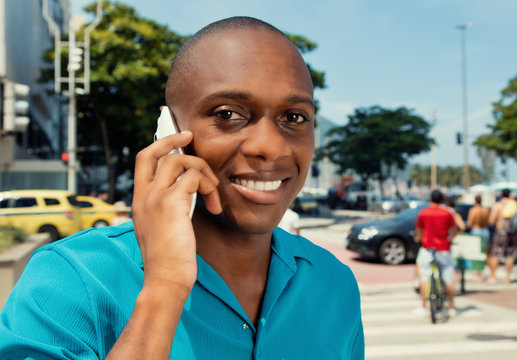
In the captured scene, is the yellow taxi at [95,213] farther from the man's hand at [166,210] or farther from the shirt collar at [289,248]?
the man's hand at [166,210]

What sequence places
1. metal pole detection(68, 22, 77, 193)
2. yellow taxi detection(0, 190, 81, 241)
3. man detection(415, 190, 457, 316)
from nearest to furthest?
man detection(415, 190, 457, 316) < yellow taxi detection(0, 190, 81, 241) < metal pole detection(68, 22, 77, 193)

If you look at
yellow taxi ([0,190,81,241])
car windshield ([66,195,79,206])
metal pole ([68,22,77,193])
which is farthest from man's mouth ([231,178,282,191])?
metal pole ([68,22,77,193])

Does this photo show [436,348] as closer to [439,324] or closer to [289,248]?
[439,324]

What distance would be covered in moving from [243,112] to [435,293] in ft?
22.0

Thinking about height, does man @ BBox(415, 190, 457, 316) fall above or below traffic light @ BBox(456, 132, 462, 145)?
below

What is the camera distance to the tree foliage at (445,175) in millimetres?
130163

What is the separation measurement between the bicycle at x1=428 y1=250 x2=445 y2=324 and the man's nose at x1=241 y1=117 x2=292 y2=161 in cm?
653

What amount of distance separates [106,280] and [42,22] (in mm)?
40383

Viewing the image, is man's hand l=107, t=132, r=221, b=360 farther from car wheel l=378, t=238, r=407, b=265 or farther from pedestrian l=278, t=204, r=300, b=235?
car wheel l=378, t=238, r=407, b=265

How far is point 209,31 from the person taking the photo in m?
1.31

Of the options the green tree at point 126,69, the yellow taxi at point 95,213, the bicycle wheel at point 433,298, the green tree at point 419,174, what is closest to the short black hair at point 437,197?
the bicycle wheel at point 433,298

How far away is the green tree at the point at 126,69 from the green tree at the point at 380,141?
18924 millimetres

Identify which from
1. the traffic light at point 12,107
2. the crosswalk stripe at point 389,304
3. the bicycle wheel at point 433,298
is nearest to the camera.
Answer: the bicycle wheel at point 433,298

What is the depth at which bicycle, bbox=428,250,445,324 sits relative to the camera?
7.08m
